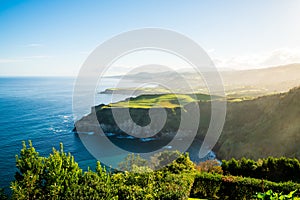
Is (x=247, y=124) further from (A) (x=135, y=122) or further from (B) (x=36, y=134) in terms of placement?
(B) (x=36, y=134)

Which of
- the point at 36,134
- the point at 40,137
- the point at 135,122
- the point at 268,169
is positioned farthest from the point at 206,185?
the point at 36,134

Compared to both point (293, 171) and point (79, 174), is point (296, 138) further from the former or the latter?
point (79, 174)

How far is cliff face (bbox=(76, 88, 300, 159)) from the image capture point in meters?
39.8

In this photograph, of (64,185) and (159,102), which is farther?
(159,102)

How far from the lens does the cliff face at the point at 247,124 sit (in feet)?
130

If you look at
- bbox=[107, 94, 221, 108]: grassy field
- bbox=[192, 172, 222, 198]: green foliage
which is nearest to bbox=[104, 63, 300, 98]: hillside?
bbox=[107, 94, 221, 108]: grassy field

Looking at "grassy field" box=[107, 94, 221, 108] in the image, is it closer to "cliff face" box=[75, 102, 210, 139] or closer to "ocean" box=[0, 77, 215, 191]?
"cliff face" box=[75, 102, 210, 139]

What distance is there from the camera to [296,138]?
1460 inches

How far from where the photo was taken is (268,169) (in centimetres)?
1797

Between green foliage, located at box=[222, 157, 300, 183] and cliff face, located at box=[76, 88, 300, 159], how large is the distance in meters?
19.7

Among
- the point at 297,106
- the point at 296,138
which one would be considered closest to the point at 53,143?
the point at 296,138

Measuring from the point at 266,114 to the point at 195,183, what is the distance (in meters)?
42.1

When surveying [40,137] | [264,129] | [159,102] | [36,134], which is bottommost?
[40,137]

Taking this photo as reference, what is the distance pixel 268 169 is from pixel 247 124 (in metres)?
36.4
